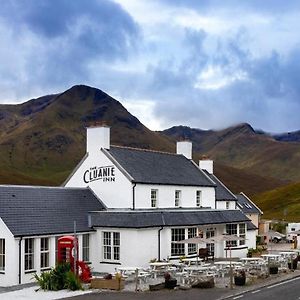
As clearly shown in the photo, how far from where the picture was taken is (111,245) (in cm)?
4006

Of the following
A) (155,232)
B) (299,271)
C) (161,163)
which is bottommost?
(299,271)

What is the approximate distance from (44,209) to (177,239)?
9.56 meters

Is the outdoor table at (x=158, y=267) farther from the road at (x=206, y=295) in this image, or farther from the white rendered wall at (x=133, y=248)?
the road at (x=206, y=295)

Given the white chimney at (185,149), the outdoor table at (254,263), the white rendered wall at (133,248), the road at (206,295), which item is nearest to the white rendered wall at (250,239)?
the white chimney at (185,149)

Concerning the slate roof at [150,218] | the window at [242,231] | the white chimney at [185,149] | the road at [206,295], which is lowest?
the road at [206,295]

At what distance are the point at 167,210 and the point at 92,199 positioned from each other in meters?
5.35

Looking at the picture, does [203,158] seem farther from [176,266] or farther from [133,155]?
[176,266]

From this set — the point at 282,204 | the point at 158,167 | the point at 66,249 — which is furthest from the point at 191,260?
the point at 282,204

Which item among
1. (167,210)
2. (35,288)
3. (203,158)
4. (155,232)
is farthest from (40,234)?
(203,158)

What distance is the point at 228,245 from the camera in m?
48.0

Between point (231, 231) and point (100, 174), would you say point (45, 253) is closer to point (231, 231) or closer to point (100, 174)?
point (100, 174)

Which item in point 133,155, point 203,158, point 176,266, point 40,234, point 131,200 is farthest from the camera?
point 203,158

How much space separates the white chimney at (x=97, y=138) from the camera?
4444 centimetres

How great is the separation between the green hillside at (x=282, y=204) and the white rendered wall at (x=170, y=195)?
2934 inches
